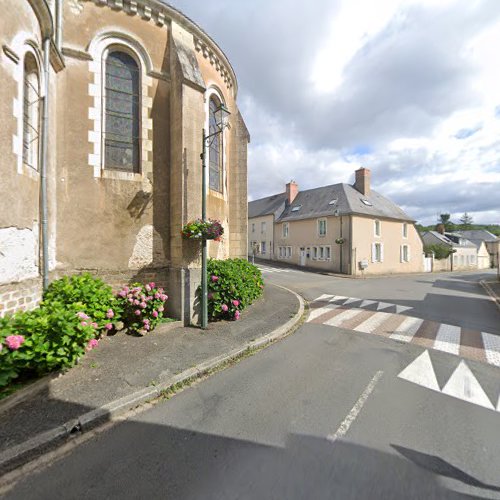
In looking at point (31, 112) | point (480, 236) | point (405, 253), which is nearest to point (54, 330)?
point (31, 112)

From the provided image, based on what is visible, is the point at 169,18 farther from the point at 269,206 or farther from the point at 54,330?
the point at 269,206

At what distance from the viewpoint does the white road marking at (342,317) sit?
7586 millimetres

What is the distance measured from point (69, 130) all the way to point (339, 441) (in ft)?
25.3

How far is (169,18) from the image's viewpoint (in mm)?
7152

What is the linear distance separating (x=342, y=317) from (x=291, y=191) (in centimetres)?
2628

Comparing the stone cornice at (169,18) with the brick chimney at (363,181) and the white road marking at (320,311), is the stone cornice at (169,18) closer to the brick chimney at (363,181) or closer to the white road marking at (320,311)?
the white road marking at (320,311)

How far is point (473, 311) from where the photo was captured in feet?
31.6

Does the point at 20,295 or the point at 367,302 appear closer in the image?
the point at 20,295

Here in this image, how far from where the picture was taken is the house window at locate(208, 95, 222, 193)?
860 centimetres

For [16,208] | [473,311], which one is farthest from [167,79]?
[473,311]

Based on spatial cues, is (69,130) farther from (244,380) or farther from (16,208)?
(244,380)

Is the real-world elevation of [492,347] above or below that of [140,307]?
below

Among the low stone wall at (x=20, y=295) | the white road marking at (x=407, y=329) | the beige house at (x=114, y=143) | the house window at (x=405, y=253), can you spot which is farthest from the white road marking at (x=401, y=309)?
the house window at (x=405, y=253)

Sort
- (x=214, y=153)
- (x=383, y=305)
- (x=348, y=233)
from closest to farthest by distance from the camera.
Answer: (x=214, y=153) → (x=383, y=305) → (x=348, y=233)
